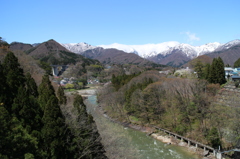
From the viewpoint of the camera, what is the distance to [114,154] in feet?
34.2

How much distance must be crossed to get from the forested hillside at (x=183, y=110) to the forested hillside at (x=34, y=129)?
9614 millimetres

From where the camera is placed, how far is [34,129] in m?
7.34

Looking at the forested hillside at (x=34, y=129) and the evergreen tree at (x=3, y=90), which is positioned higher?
the evergreen tree at (x=3, y=90)

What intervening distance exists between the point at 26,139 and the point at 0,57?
55.7ft

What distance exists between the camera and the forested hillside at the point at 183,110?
13.5 m

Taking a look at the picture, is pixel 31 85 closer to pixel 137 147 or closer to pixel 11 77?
pixel 11 77

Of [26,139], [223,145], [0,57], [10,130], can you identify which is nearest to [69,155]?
[26,139]

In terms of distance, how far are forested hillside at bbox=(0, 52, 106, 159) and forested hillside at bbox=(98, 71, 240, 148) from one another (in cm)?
961

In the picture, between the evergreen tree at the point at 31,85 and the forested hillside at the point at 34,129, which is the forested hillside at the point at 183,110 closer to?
the forested hillside at the point at 34,129

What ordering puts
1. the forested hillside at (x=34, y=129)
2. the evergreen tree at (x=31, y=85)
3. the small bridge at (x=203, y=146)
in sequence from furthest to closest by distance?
the small bridge at (x=203, y=146) < the evergreen tree at (x=31, y=85) < the forested hillside at (x=34, y=129)

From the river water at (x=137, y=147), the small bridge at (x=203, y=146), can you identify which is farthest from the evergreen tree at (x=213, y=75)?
the river water at (x=137, y=147)

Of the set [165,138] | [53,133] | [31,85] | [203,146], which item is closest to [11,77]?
[31,85]

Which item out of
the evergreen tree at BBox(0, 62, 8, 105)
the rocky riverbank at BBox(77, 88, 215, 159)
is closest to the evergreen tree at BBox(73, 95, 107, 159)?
the evergreen tree at BBox(0, 62, 8, 105)

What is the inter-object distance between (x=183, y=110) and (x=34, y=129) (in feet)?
44.5
